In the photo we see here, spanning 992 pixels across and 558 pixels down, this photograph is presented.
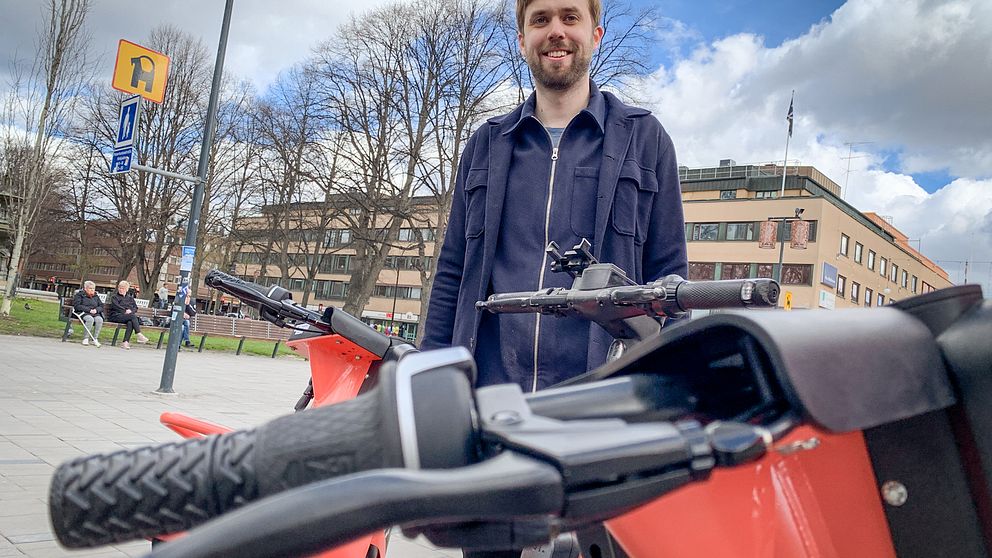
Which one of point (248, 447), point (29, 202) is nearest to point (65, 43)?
point (29, 202)

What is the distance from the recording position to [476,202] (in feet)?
6.93

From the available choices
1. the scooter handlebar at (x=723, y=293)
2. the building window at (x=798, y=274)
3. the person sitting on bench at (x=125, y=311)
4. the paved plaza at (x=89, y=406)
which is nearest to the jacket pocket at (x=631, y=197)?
the scooter handlebar at (x=723, y=293)

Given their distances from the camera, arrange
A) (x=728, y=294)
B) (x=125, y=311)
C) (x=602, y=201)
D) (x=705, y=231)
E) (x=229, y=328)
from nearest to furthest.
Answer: (x=728, y=294)
(x=602, y=201)
(x=125, y=311)
(x=229, y=328)
(x=705, y=231)

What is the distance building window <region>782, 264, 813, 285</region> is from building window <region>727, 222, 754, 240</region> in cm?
535

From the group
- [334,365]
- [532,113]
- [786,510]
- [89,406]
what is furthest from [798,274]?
[786,510]

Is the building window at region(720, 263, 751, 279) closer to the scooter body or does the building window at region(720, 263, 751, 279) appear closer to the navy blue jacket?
the scooter body

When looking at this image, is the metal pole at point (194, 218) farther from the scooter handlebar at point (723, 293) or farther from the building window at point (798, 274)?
the building window at point (798, 274)

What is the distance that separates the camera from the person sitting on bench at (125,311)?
19.2 metres

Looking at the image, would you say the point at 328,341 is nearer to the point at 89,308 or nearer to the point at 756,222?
the point at 89,308

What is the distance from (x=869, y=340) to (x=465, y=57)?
86.6 feet

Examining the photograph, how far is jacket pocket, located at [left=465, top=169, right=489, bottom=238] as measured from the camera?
81.8 inches

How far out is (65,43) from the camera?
23.0 meters

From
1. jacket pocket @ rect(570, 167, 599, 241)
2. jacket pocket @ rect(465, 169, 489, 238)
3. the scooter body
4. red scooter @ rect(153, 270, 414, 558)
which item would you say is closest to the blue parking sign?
red scooter @ rect(153, 270, 414, 558)

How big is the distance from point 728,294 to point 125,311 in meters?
21.1
